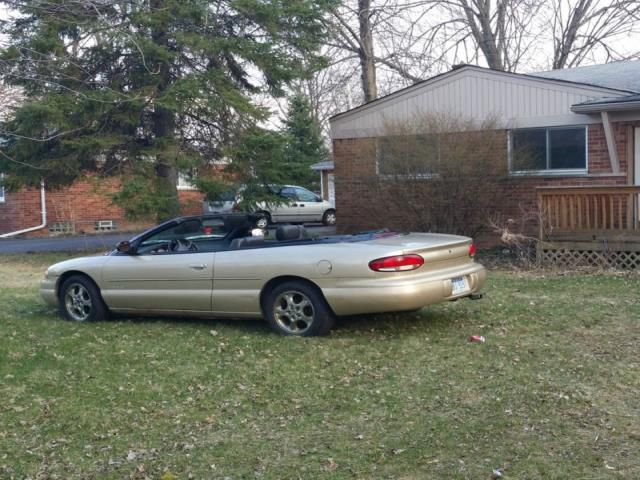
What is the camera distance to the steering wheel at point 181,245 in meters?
9.04

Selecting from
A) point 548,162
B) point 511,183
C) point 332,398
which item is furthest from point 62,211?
point 332,398

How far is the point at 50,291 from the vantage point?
970 centimetres

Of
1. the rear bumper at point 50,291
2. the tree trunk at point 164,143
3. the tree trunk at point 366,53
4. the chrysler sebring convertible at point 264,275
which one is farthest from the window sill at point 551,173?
the tree trunk at point 366,53

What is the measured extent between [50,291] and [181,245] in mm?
1824

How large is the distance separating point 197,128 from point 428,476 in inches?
579

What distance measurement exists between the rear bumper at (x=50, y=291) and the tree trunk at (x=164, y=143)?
708 centimetres

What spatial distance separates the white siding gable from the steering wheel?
7.94 metres

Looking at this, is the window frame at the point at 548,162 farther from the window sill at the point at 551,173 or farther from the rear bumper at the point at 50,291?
the rear bumper at the point at 50,291

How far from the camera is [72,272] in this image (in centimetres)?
957

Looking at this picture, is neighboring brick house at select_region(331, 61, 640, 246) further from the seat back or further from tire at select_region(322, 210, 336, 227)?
tire at select_region(322, 210, 336, 227)

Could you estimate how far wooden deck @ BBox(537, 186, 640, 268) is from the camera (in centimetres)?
1281

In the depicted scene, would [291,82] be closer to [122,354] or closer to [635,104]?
[635,104]

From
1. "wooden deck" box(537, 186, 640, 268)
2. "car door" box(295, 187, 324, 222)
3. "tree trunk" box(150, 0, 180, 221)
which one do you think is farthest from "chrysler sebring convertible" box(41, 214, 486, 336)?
"car door" box(295, 187, 324, 222)

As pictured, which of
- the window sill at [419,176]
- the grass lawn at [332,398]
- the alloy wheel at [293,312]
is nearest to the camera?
the grass lawn at [332,398]
